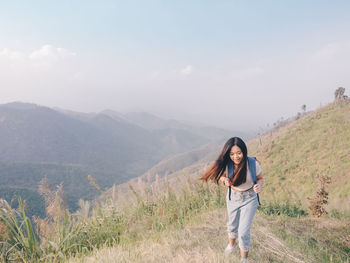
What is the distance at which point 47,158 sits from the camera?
498 feet

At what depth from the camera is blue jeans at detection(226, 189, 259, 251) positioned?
2.94 meters

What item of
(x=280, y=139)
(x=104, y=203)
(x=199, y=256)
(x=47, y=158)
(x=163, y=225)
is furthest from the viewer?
(x=47, y=158)

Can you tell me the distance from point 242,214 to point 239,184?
39 centimetres

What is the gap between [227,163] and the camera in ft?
10.8

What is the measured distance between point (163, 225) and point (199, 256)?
1.68m

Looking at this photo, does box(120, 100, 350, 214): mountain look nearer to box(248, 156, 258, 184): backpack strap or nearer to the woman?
the woman

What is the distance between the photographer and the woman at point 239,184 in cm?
299

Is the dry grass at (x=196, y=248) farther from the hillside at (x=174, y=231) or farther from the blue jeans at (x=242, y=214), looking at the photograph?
the blue jeans at (x=242, y=214)

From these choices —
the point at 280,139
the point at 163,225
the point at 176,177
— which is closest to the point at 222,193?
the point at 176,177

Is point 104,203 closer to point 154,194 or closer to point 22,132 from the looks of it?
point 154,194

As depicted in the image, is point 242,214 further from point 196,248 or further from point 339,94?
point 339,94

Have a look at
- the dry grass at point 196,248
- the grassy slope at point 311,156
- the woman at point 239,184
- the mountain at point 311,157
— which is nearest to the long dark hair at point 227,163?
the woman at point 239,184

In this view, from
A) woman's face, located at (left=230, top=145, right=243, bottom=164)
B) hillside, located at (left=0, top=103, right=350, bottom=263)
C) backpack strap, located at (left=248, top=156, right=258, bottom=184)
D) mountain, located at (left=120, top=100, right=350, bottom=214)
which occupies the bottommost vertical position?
mountain, located at (left=120, top=100, right=350, bottom=214)

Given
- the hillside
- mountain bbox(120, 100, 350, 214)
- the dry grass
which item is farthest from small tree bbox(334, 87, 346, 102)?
the dry grass
